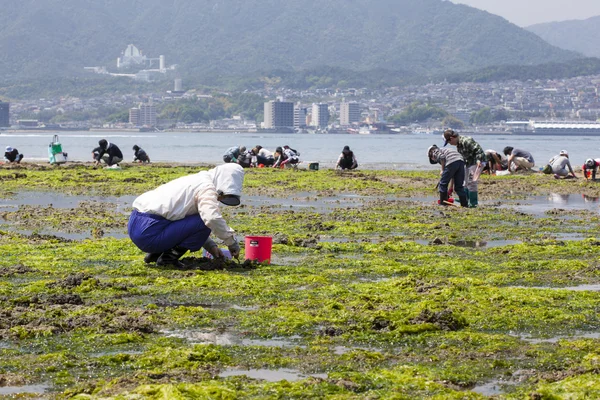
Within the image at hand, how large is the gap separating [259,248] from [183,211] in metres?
1.25

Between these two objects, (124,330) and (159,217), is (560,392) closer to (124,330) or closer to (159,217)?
(124,330)

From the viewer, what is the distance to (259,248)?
11.7m

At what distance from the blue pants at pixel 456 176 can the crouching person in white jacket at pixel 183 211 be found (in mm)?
10489

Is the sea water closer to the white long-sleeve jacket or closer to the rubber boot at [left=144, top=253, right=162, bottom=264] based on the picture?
the rubber boot at [left=144, top=253, right=162, bottom=264]

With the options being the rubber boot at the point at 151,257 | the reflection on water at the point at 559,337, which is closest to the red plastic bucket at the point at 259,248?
the rubber boot at the point at 151,257

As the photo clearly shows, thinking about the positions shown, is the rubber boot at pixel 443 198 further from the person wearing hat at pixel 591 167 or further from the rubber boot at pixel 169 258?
the person wearing hat at pixel 591 167

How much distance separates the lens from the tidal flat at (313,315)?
628 centimetres

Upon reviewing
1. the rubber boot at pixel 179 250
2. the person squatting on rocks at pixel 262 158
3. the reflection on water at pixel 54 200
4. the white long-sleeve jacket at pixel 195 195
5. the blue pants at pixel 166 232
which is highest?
the white long-sleeve jacket at pixel 195 195

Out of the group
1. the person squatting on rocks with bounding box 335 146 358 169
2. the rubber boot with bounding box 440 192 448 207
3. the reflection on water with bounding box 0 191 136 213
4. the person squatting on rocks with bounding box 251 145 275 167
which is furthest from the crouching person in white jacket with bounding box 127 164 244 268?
the person squatting on rocks with bounding box 251 145 275 167

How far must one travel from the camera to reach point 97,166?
36750 mm

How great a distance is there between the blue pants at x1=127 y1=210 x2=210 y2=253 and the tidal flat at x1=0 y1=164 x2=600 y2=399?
0.30m

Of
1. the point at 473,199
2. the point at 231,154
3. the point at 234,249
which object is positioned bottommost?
the point at 473,199

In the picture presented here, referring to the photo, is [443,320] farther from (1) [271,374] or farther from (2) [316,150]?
(2) [316,150]

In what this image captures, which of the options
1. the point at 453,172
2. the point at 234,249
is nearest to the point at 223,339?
the point at 234,249
